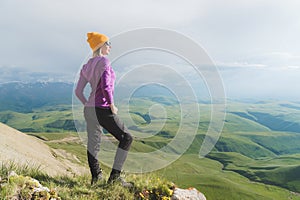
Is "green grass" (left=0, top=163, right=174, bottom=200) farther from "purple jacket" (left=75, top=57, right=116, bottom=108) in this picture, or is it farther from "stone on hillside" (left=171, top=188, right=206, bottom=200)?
"purple jacket" (left=75, top=57, right=116, bottom=108)

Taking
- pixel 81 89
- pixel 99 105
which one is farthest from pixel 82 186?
pixel 81 89

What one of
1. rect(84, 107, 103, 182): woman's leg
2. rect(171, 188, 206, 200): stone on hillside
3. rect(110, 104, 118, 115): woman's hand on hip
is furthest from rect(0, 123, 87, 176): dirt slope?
rect(171, 188, 206, 200): stone on hillside

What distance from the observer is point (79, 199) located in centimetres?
659

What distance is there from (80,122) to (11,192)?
371 centimetres

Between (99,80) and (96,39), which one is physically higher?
(96,39)

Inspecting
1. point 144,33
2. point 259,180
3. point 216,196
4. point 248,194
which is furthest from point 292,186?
point 144,33

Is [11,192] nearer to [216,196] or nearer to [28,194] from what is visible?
[28,194]

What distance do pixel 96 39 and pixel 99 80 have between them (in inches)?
50.7

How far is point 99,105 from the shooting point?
25.2 feet

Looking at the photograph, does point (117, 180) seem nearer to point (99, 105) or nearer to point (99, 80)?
point (99, 105)

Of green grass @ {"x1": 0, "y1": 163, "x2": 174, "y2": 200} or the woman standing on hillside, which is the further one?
the woman standing on hillside

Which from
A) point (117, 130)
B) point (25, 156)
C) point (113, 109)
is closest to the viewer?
point (113, 109)

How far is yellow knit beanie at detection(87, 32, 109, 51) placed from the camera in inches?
313

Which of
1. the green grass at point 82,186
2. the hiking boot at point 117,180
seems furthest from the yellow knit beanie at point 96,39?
the green grass at point 82,186
